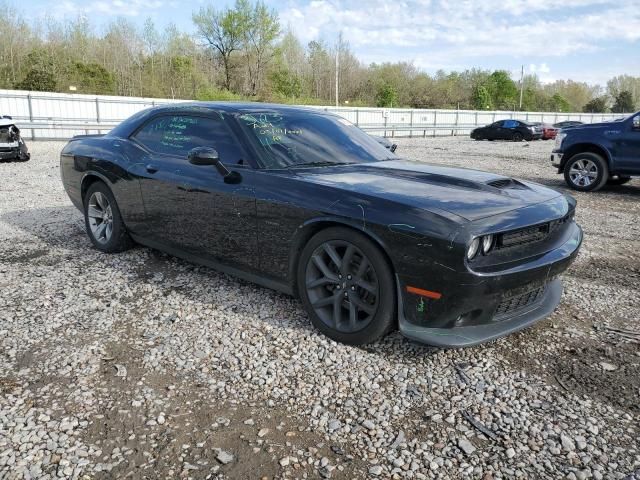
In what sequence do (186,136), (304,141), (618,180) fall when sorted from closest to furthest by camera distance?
1. (304,141)
2. (186,136)
3. (618,180)

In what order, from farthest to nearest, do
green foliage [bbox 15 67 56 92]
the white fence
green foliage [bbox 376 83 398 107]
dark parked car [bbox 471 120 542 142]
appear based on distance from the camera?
1. green foliage [bbox 376 83 398 107]
2. green foliage [bbox 15 67 56 92]
3. dark parked car [bbox 471 120 542 142]
4. the white fence

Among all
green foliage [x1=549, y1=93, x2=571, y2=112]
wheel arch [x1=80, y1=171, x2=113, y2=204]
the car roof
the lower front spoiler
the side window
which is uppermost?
green foliage [x1=549, y1=93, x2=571, y2=112]

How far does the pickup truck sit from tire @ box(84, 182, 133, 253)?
27.8 ft

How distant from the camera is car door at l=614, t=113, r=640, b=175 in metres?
9.24

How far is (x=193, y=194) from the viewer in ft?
13.4

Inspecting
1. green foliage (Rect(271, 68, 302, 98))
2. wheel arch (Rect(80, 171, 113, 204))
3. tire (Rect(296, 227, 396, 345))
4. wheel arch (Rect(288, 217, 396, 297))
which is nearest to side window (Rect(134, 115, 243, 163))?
wheel arch (Rect(80, 171, 113, 204))

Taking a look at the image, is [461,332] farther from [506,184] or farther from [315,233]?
[506,184]

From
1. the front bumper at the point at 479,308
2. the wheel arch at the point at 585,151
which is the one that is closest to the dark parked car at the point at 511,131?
the wheel arch at the point at 585,151

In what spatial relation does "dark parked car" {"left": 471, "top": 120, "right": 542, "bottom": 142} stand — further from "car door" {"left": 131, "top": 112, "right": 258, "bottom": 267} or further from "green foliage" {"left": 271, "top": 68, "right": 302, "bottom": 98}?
"green foliage" {"left": 271, "top": 68, "right": 302, "bottom": 98}

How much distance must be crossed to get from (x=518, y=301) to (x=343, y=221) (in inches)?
45.3

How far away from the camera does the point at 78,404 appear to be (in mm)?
2633

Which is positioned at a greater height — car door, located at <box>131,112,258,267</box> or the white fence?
the white fence

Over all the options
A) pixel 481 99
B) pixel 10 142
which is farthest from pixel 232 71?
pixel 10 142

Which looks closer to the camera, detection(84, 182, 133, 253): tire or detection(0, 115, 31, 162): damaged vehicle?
detection(84, 182, 133, 253): tire
